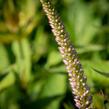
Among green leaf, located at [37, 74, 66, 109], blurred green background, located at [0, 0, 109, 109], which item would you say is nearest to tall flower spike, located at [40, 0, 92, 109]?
blurred green background, located at [0, 0, 109, 109]

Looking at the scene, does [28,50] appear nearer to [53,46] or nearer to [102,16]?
[53,46]

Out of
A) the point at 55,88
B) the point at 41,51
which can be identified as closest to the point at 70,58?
the point at 55,88

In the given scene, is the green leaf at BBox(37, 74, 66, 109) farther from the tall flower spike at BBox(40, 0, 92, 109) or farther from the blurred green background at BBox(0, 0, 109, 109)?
the tall flower spike at BBox(40, 0, 92, 109)

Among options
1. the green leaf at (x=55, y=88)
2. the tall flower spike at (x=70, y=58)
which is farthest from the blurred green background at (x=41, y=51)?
the tall flower spike at (x=70, y=58)

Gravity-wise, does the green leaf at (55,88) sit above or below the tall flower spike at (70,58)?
below

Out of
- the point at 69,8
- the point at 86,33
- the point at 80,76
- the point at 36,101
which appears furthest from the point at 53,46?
the point at 80,76

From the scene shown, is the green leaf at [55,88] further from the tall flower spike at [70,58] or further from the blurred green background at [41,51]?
the tall flower spike at [70,58]

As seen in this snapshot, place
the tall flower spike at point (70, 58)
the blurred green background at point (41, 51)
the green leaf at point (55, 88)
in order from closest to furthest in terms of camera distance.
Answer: the tall flower spike at point (70, 58)
the blurred green background at point (41, 51)
the green leaf at point (55, 88)

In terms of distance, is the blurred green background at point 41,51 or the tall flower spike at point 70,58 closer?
the tall flower spike at point 70,58
